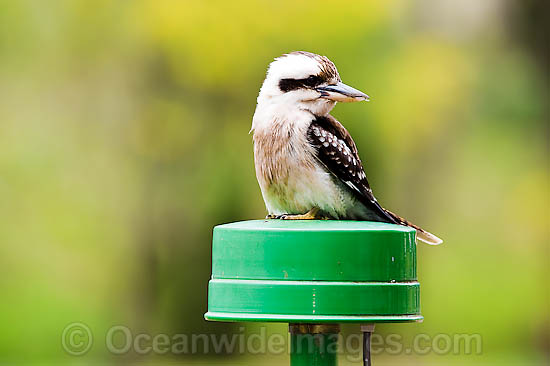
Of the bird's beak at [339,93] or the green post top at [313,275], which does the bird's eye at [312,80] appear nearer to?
the bird's beak at [339,93]

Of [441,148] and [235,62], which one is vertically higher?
[235,62]

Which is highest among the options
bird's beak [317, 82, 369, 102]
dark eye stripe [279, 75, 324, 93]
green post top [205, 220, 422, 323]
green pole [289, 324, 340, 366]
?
dark eye stripe [279, 75, 324, 93]

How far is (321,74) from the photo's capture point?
5.36m

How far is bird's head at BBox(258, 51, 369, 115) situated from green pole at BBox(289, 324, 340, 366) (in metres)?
1.32

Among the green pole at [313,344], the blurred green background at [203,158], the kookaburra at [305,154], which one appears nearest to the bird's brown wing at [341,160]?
the kookaburra at [305,154]

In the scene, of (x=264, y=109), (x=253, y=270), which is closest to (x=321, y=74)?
(x=264, y=109)

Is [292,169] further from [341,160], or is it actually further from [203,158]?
[203,158]

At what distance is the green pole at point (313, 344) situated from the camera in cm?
453

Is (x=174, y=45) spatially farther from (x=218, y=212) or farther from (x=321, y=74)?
(x=321, y=74)

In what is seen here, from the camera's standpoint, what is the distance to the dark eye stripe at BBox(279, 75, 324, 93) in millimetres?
5379

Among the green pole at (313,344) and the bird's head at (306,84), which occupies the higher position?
the bird's head at (306,84)


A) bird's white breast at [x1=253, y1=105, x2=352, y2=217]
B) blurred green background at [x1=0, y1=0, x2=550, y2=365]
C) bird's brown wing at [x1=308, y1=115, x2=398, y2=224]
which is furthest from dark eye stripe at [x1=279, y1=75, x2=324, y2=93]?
blurred green background at [x1=0, y1=0, x2=550, y2=365]

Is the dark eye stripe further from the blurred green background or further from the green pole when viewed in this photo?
the blurred green background

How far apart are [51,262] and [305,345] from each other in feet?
41.1
